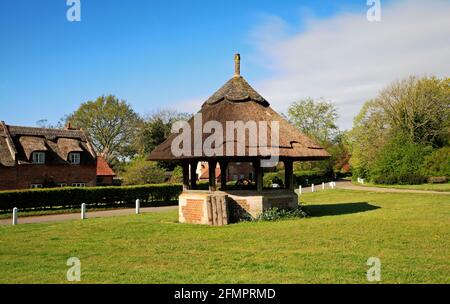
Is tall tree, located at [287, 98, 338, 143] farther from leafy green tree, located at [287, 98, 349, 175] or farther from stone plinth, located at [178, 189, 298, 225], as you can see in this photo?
stone plinth, located at [178, 189, 298, 225]

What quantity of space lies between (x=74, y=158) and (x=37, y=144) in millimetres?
3898

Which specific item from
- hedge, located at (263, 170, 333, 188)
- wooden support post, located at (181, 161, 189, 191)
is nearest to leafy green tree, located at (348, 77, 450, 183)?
hedge, located at (263, 170, 333, 188)

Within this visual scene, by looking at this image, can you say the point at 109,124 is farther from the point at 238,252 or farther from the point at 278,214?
the point at 238,252

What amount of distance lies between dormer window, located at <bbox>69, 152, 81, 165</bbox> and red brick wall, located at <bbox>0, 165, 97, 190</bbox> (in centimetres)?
44

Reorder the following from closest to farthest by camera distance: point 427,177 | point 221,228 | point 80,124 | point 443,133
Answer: point 221,228 < point 427,177 < point 443,133 < point 80,124

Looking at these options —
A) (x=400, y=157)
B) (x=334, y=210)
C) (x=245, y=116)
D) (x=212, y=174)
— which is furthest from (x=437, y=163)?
(x=212, y=174)

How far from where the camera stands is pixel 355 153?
188 ft

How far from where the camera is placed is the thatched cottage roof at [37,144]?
3481cm

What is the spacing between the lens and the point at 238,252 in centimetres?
1088

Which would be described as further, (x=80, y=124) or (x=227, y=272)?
(x=80, y=124)

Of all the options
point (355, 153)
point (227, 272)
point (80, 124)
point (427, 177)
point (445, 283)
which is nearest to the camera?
point (445, 283)
